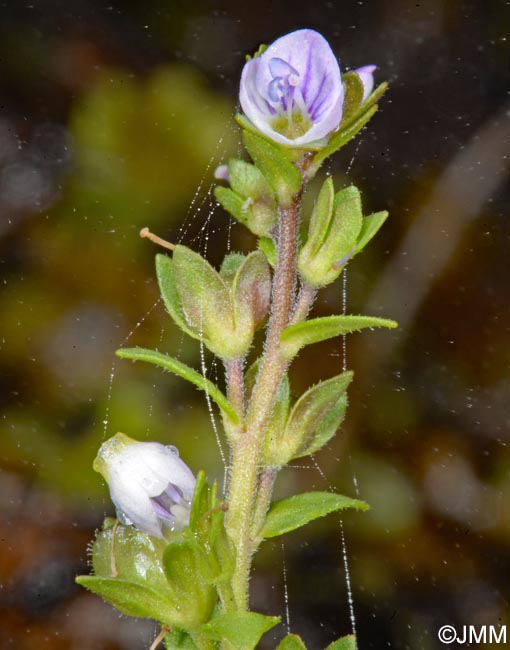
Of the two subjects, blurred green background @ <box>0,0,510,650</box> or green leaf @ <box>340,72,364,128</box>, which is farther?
blurred green background @ <box>0,0,510,650</box>

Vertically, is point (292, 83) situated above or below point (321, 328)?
above

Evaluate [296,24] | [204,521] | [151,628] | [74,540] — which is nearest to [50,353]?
[74,540]

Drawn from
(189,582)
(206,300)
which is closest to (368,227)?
(206,300)

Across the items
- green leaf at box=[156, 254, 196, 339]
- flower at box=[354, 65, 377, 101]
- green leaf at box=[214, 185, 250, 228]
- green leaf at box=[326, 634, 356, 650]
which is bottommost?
green leaf at box=[326, 634, 356, 650]

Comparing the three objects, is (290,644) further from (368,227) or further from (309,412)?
(368,227)

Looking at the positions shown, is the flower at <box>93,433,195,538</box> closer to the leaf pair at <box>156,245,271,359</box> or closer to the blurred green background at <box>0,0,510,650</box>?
the leaf pair at <box>156,245,271,359</box>

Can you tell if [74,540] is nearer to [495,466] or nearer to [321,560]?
[321,560]

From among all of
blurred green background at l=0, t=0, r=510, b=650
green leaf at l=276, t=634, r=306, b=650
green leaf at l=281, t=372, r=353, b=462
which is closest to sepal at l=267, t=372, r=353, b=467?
green leaf at l=281, t=372, r=353, b=462
